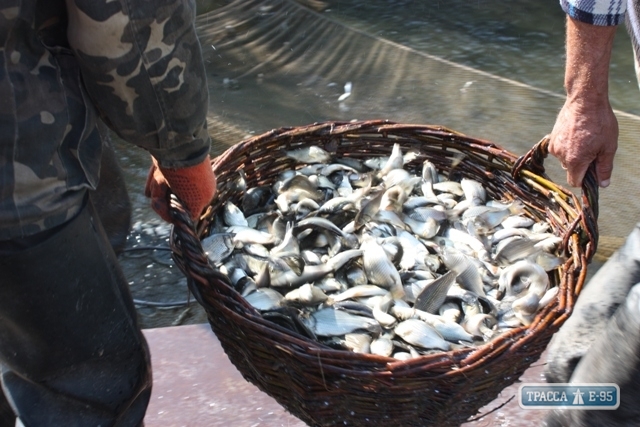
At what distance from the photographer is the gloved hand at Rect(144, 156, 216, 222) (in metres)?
1.40

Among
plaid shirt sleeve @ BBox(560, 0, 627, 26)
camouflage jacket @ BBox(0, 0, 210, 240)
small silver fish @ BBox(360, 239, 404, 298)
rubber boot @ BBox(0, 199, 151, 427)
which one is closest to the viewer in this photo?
camouflage jacket @ BBox(0, 0, 210, 240)

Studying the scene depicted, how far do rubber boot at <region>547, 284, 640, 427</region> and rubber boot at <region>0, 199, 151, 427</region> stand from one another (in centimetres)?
90

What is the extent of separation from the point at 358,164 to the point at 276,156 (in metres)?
0.28

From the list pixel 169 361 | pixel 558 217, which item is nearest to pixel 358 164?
pixel 558 217

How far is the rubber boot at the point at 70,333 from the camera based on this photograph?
3.85 feet

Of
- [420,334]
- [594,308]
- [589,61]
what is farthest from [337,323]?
[589,61]

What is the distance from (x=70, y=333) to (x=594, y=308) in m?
1.09

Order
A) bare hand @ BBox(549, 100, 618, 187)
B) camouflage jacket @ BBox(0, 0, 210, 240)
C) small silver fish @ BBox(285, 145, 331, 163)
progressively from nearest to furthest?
camouflage jacket @ BBox(0, 0, 210, 240) < bare hand @ BBox(549, 100, 618, 187) < small silver fish @ BBox(285, 145, 331, 163)

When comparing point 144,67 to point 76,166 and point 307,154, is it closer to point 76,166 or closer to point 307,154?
point 76,166

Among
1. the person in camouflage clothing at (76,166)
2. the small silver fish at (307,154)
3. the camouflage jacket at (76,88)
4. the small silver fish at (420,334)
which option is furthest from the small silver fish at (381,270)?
the camouflage jacket at (76,88)

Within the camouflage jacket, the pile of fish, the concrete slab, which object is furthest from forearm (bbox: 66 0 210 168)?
the concrete slab

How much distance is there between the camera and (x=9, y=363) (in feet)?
4.12

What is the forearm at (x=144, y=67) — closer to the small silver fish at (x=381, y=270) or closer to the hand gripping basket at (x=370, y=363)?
the hand gripping basket at (x=370, y=363)

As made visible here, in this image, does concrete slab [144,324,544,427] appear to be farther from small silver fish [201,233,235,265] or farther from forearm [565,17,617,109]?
forearm [565,17,617,109]
